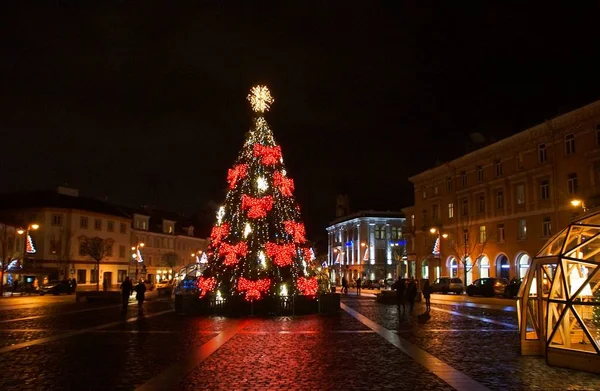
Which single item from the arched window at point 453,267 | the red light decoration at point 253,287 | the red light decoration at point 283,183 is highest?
the red light decoration at point 283,183

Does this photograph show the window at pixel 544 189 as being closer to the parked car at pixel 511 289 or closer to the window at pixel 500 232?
the window at pixel 500 232

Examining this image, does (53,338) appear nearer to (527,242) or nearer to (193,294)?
(193,294)

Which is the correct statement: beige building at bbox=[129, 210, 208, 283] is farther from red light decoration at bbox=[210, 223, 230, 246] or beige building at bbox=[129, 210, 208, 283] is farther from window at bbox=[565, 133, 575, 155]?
red light decoration at bbox=[210, 223, 230, 246]

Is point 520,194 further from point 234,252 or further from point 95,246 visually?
point 95,246

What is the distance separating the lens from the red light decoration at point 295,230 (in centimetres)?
2769

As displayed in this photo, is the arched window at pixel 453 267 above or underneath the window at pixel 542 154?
underneath

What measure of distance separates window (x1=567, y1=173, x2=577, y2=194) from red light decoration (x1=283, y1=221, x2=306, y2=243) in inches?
966

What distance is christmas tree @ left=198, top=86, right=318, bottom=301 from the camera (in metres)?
26.9

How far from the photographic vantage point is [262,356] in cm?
1393

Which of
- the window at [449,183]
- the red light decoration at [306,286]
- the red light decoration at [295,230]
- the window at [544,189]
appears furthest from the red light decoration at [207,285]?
the window at [449,183]

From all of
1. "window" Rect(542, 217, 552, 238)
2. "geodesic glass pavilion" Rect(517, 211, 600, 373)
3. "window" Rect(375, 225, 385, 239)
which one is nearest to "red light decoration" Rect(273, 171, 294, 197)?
"geodesic glass pavilion" Rect(517, 211, 600, 373)

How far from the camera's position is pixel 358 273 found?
9800 cm

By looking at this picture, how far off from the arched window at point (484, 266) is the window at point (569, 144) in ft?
45.2

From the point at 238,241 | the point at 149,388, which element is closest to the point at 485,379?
the point at 149,388
